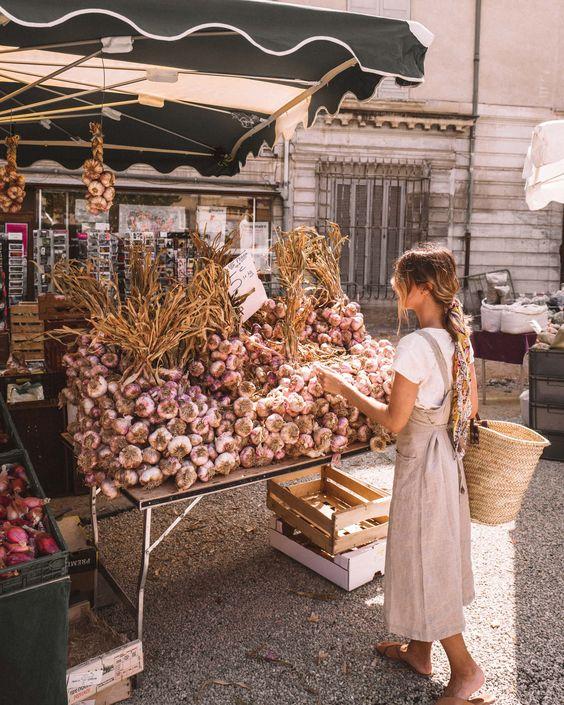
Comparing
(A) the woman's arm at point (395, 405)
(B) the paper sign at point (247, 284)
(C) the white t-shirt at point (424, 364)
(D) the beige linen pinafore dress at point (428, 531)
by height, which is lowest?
(D) the beige linen pinafore dress at point (428, 531)

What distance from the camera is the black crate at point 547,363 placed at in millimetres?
5438

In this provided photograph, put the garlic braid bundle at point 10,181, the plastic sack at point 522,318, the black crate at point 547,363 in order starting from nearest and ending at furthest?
the garlic braid bundle at point 10,181, the black crate at point 547,363, the plastic sack at point 522,318

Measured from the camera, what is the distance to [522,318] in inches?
271

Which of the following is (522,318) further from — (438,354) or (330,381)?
(438,354)

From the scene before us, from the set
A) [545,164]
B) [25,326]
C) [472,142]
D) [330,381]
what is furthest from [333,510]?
[472,142]

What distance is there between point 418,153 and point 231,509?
10435mm

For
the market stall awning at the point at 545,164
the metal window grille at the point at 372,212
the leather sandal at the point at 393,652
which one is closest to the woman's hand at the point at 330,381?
the leather sandal at the point at 393,652

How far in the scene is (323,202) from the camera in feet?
40.3

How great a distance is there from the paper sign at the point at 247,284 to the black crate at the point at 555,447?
3.59 metres

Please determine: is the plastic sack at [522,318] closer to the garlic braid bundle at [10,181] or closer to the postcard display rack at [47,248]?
the garlic braid bundle at [10,181]

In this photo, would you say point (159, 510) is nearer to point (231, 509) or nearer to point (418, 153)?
point (231, 509)

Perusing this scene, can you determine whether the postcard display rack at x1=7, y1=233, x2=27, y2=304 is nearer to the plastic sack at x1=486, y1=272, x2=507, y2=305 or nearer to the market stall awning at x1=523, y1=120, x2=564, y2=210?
the market stall awning at x1=523, y1=120, x2=564, y2=210

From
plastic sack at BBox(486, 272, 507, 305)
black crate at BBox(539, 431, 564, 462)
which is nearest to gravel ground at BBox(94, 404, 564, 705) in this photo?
black crate at BBox(539, 431, 564, 462)

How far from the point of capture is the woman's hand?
2664 mm
